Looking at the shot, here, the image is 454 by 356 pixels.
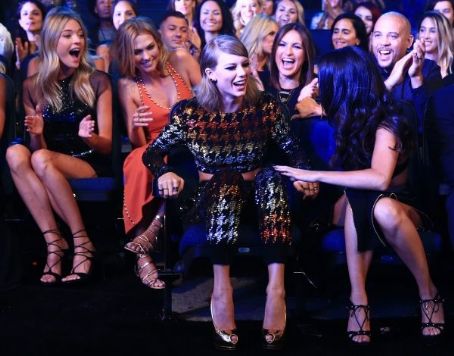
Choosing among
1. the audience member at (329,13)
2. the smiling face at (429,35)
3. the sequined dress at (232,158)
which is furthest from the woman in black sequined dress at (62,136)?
the audience member at (329,13)

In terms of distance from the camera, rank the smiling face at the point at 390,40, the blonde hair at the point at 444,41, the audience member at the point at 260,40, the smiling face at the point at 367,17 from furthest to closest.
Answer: the smiling face at the point at 367,17
the audience member at the point at 260,40
the blonde hair at the point at 444,41
the smiling face at the point at 390,40

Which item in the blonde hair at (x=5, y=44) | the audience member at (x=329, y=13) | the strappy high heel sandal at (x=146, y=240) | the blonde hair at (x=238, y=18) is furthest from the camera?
the audience member at (x=329, y=13)

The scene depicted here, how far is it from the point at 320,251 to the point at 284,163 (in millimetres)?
472

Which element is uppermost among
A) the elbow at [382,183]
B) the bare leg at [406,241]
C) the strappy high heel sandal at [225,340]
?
the elbow at [382,183]

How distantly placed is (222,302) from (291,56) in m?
1.54

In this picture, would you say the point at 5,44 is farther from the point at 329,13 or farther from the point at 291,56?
the point at 329,13

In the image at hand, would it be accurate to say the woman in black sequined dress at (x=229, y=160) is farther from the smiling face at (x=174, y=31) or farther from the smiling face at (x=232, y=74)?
the smiling face at (x=174, y=31)

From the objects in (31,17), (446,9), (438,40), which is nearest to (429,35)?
(438,40)

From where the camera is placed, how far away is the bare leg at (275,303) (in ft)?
10.6

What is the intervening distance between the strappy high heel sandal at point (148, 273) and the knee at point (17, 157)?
28.9 inches

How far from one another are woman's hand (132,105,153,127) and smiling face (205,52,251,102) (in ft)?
1.98

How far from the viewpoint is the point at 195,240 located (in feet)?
11.2

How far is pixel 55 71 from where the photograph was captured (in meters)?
4.38

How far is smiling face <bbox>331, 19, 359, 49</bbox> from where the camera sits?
17.1ft
